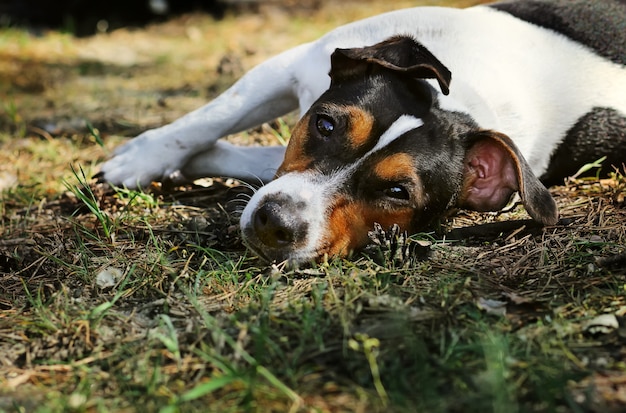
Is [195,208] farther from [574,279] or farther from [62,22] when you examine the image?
[62,22]

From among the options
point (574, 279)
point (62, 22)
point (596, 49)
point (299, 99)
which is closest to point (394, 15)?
point (299, 99)

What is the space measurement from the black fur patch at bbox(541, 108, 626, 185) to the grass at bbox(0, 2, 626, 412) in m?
0.14

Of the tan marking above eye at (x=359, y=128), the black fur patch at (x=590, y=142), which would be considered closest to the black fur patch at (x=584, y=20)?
the black fur patch at (x=590, y=142)

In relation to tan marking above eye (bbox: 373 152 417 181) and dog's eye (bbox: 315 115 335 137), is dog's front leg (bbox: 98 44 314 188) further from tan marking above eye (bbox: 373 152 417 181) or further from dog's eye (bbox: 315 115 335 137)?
tan marking above eye (bbox: 373 152 417 181)

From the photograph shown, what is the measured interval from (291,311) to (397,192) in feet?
2.93

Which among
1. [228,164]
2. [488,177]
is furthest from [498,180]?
[228,164]

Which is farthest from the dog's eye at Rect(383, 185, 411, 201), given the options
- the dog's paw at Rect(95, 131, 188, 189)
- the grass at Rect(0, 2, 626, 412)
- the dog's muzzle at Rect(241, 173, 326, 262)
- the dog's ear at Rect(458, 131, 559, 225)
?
the dog's paw at Rect(95, 131, 188, 189)

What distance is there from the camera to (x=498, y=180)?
413cm

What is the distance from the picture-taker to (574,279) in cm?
355

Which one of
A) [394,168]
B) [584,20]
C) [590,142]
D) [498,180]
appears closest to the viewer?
[394,168]

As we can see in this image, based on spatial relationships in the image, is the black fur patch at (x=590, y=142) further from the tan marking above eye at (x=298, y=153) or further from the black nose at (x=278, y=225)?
the black nose at (x=278, y=225)

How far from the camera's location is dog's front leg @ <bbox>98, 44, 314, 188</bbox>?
193 inches

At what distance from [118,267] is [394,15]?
2.29 metres

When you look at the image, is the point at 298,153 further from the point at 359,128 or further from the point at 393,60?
the point at 393,60
